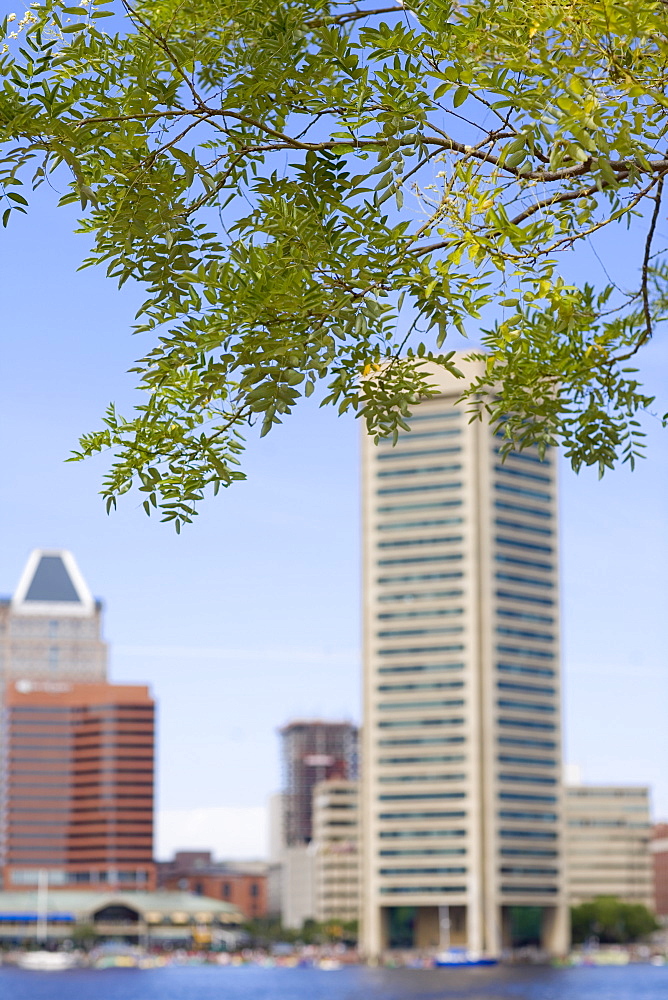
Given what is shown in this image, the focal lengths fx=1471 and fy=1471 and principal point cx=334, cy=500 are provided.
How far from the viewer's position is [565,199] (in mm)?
7160

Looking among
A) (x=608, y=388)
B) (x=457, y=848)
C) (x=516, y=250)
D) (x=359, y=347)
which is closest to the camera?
(x=516, y=250)

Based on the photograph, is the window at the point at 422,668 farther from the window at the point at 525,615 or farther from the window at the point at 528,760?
the window at the point at 528,760

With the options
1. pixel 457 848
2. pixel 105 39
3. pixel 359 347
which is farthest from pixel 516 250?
pixel 457 848

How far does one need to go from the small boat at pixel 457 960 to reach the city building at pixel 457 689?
34.5 feet

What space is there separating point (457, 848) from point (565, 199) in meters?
178

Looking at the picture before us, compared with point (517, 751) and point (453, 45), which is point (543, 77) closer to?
point (453, 45)

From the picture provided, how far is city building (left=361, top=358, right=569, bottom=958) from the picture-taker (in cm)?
18025

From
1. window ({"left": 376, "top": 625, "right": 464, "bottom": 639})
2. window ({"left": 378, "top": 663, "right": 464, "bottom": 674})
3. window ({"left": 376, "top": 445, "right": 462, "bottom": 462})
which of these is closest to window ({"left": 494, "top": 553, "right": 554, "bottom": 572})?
window ({"left": 376, "top": 625, "right": 464, "bottom": 639})

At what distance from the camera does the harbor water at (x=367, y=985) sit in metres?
117

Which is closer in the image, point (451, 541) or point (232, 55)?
point (232, 55)

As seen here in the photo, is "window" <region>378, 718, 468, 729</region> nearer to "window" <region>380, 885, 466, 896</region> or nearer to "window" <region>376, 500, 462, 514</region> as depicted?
"window" <region>380, 885, 466, 896</region>

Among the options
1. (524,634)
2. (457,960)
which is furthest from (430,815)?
(524,634)

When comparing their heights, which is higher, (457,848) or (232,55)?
(232,55)

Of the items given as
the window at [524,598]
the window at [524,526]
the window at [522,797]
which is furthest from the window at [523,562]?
the window at [522,797]
